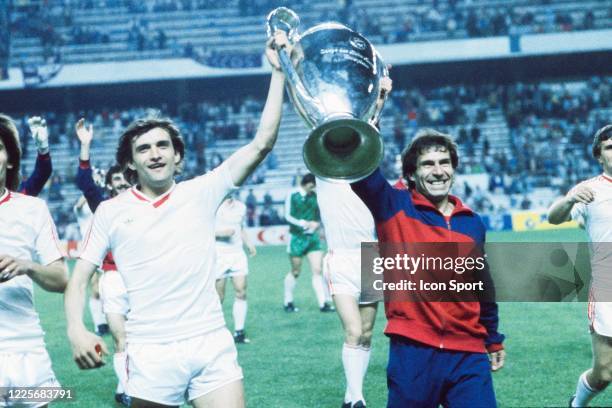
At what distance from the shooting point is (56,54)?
33875 mm

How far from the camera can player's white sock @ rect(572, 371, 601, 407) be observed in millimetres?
5426

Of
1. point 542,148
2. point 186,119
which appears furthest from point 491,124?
point 186,119

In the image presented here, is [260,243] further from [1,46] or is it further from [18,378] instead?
[18,378]

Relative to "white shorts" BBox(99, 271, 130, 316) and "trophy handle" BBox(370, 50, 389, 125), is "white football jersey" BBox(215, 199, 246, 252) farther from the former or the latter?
"trophy handle" BBox(370, 50, 389, 125)

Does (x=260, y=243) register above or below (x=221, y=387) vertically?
above

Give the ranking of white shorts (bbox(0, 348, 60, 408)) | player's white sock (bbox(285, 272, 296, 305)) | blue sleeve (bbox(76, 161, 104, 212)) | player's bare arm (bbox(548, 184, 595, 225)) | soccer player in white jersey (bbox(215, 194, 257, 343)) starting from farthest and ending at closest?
player's white sock (bbox(285, 272, 296, 305)), soccer player in white jersey (bbox(215, 194, 257, 343)), blue sleeve (bbox(76, 161, 104, 212)), player's bare arm (bbox(548, 184, 595, 225)), white shorts (bbox(0, 348, 60, 408))

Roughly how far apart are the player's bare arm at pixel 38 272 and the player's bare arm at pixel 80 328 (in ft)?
0.21

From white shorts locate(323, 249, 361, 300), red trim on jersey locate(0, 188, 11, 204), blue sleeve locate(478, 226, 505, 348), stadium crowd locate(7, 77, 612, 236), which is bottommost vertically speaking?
blue sleeve locate(478, 226, 505, 348)

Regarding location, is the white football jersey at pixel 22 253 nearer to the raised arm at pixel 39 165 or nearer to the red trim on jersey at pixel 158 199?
the red trim on jersey at pixel 158 199

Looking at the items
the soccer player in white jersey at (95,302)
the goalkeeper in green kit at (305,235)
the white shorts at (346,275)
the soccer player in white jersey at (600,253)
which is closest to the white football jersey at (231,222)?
the goalkeeper in green kit at (305,235)

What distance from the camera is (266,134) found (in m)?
3.86

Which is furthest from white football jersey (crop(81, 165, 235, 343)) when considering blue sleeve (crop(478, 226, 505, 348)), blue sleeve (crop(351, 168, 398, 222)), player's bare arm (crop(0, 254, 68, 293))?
blue sleeve (crop(478, 226, 505, 348))

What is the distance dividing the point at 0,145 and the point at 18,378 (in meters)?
1.09

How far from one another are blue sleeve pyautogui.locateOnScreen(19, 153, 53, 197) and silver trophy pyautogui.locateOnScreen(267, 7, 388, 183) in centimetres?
221
